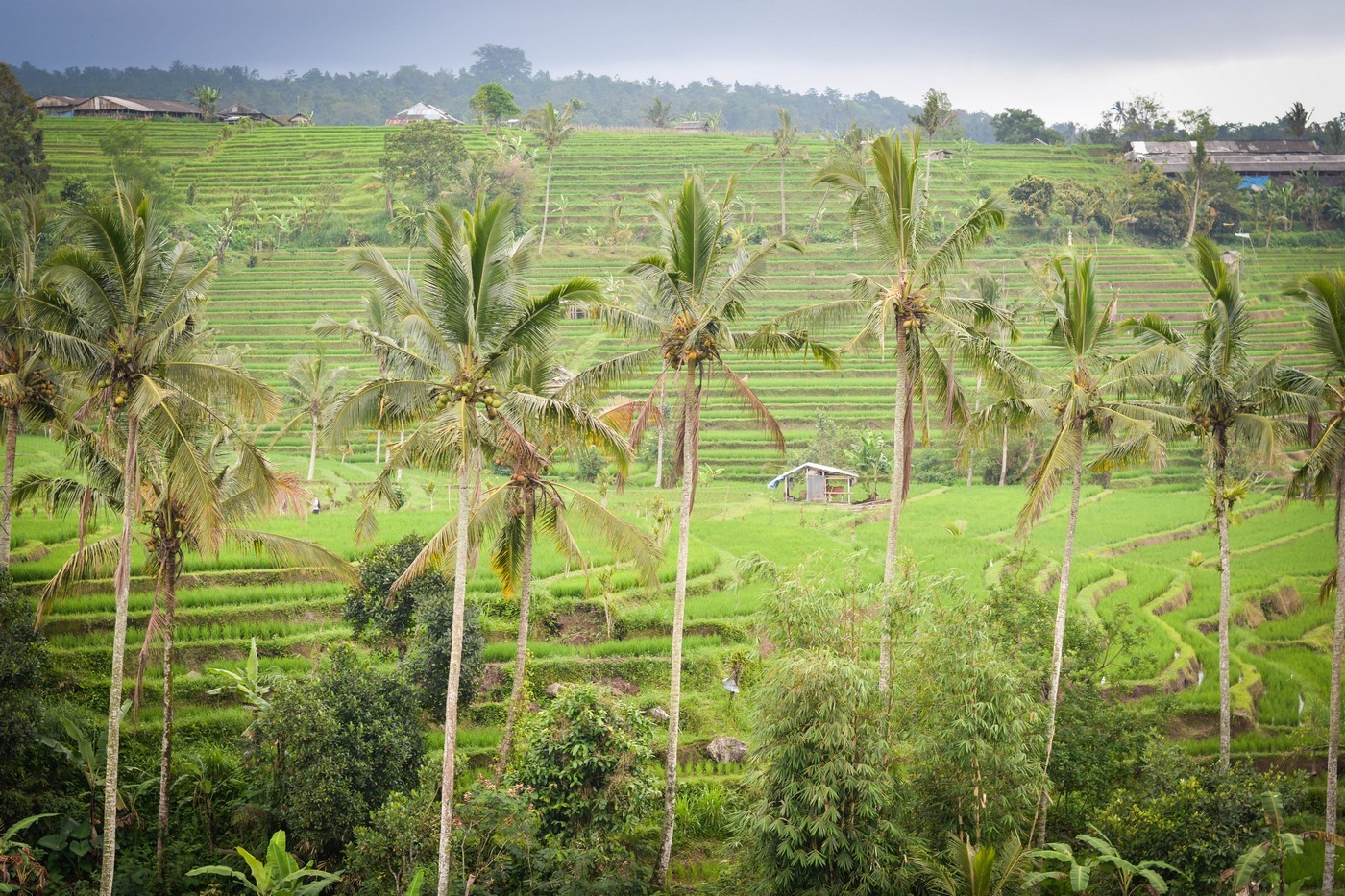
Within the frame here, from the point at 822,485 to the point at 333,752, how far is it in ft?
68.6

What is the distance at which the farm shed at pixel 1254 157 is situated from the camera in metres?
59.0

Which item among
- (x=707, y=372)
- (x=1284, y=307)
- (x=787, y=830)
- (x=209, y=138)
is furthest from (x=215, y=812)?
(x=209, y=138)

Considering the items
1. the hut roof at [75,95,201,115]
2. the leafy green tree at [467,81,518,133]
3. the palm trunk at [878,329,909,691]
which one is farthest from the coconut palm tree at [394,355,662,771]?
the hut roof at [75,95,201,115]

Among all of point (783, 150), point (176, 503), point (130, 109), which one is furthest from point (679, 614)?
point (130, 109)

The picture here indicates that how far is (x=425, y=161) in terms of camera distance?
58.9 meters

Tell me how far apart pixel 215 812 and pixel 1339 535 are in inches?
683

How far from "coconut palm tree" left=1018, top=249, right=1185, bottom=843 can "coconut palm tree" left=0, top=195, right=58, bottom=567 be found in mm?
14184

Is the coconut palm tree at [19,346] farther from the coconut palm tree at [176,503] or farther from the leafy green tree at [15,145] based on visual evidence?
the leafy green tree at [15,145]

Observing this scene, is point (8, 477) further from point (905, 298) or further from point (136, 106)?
point (136, 106)

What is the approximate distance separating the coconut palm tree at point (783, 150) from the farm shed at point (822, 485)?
1057 inches

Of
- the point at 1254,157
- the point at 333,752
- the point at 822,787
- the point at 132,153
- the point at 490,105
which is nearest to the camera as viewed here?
the point at 822,787

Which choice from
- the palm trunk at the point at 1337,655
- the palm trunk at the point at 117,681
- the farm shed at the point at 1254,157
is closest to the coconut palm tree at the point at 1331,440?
the palm trunk at the point at 1337,655

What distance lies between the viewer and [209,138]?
220 ft

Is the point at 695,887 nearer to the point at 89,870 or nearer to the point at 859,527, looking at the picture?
the point at 89,870
